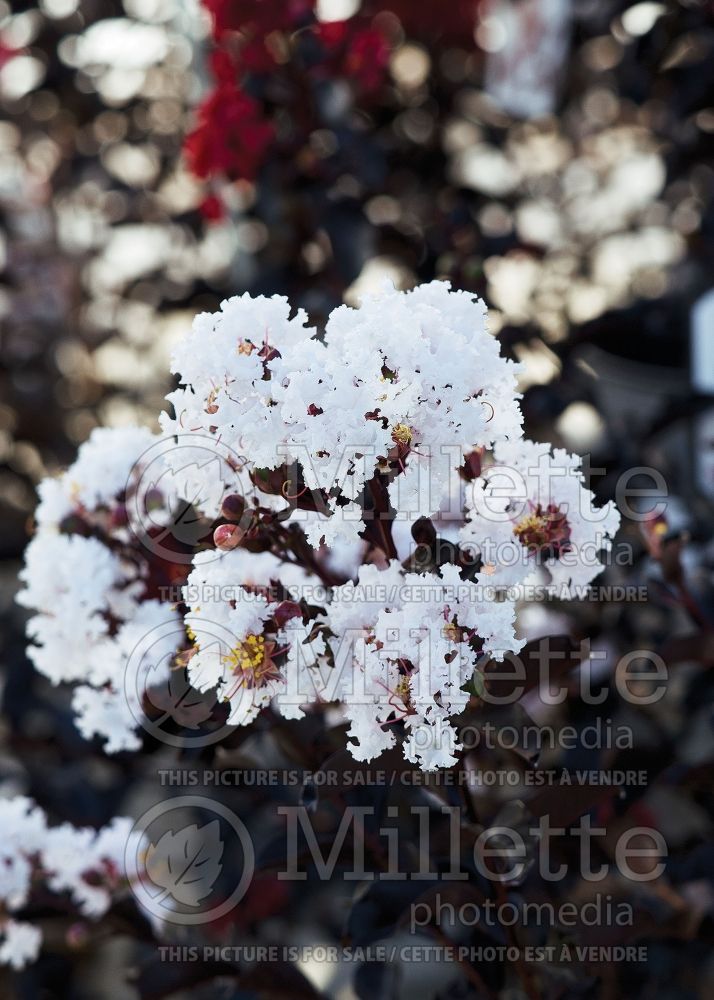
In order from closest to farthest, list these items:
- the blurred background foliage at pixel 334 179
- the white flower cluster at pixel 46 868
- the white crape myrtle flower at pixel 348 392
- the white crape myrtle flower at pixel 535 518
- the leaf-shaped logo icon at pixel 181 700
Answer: the white crape myrtle flower at pixel 348 392
the white crape myrtle flower at pixel 535 518
the leaf-shaped logo icon at pixel 181 700
the white flower cluster at pixel 46 868
the blurred background foliage at pixel 334 179

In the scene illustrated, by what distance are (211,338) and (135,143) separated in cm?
176

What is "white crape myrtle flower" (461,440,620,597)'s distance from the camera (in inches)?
31.3

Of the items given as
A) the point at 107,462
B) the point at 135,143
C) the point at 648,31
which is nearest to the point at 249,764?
the point at 107,462

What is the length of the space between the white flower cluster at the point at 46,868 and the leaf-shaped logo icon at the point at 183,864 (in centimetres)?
4

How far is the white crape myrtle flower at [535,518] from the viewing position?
796 millimetres

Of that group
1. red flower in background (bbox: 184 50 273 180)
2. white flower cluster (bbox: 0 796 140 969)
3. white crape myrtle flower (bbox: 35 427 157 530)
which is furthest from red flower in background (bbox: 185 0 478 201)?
white flower cluster (bbox: 0 796 140 969)

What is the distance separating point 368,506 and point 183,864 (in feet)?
1.97

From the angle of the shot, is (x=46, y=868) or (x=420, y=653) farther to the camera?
(x=46, y=868)

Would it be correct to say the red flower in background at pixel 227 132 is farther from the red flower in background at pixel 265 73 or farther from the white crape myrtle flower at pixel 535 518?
the white crape myrtle flower at pixel 535 518

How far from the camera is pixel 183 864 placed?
3.71 ft

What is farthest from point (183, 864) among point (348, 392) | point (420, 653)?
point (348, 392)

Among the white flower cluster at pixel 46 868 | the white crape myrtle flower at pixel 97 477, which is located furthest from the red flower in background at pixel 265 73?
the white flower cluster at pixel 46 868

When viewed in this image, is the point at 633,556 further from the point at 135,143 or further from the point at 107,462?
the point at 135,143

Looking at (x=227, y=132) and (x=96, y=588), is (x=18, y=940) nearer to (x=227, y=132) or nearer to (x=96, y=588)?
(x=96, y=588)
